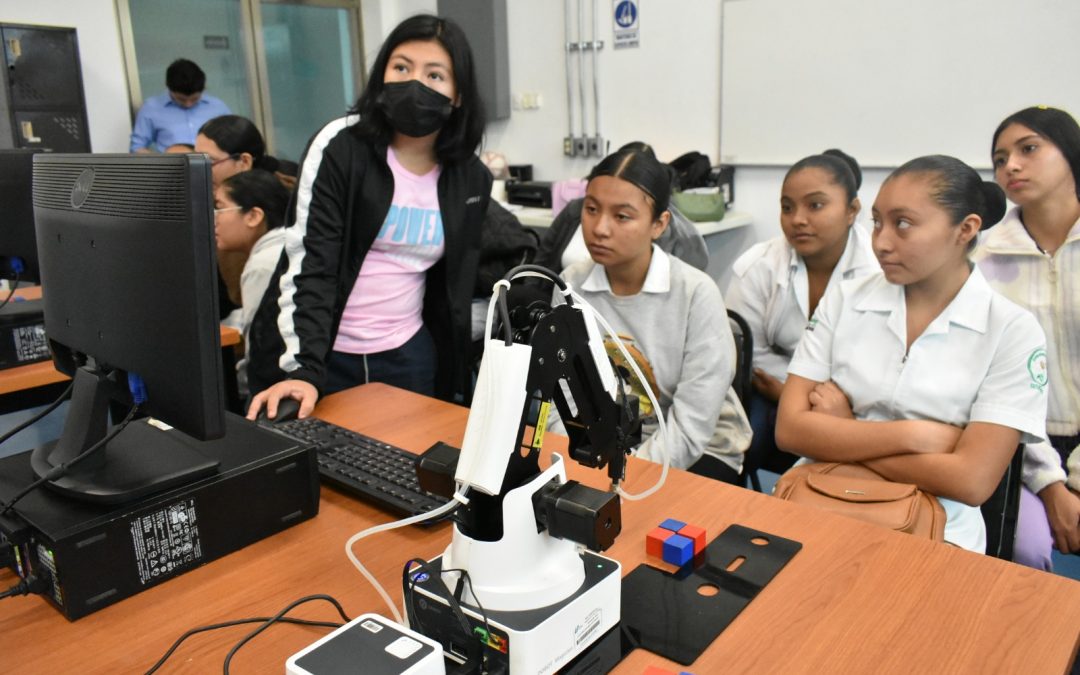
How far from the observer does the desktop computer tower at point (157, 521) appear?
90cm

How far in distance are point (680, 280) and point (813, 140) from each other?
2871 millimetres

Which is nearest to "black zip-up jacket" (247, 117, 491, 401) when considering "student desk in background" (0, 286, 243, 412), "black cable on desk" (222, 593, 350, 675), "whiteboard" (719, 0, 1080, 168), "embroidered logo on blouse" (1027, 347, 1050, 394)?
"student desk in background" (0, 286, 243, 412)

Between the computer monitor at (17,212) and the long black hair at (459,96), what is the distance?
0.75 metres

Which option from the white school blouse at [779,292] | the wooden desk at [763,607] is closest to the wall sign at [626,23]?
the white school blouse at [779,292]

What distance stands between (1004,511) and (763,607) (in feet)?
3.00

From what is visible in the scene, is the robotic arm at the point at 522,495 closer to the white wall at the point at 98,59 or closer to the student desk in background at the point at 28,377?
the student desk in background at the point at 28,377

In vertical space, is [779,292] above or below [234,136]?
below

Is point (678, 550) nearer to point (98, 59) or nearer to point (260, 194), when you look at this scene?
point (260, 194)

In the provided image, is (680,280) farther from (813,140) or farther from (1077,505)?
(813,140)

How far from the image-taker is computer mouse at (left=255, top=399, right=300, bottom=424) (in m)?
1.47

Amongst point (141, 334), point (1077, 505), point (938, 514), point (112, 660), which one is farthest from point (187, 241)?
point (1077, 505)

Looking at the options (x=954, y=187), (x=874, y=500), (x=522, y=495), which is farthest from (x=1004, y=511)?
(x=522, y=495)

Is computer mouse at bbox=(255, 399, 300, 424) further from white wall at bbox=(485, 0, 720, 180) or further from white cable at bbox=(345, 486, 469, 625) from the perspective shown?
white wall at bbox=(485, 0, 720, 180)

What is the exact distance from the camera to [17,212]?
1814 millimetres
